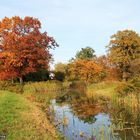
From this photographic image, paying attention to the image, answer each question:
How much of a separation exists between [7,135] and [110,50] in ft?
177

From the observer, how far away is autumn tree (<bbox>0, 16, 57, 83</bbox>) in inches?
2125

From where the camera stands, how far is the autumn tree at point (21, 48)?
177 ft

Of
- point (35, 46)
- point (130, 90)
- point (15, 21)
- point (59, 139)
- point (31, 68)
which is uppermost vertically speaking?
point (15, 21)

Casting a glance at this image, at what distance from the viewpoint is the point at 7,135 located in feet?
40.0

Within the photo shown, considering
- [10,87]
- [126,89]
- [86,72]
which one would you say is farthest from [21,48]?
[126,89]

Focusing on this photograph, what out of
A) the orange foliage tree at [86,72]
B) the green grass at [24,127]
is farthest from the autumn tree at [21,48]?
the green grass at [24,127]

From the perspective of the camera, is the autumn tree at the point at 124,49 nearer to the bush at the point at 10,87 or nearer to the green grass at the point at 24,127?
the bush at the point at 10,87

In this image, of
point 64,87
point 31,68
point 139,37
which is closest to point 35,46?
point 31,68

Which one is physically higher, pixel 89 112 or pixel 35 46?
pixel 35 46

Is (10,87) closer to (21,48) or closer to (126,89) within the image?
(21,48)

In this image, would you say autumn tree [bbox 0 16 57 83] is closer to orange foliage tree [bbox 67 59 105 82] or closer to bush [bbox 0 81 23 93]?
bush [bbox 0 81 23 93]

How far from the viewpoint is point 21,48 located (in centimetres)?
5422

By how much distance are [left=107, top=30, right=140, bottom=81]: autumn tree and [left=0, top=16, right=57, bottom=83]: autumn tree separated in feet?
41.9

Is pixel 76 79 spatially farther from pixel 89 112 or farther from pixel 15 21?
pixel 89 112
